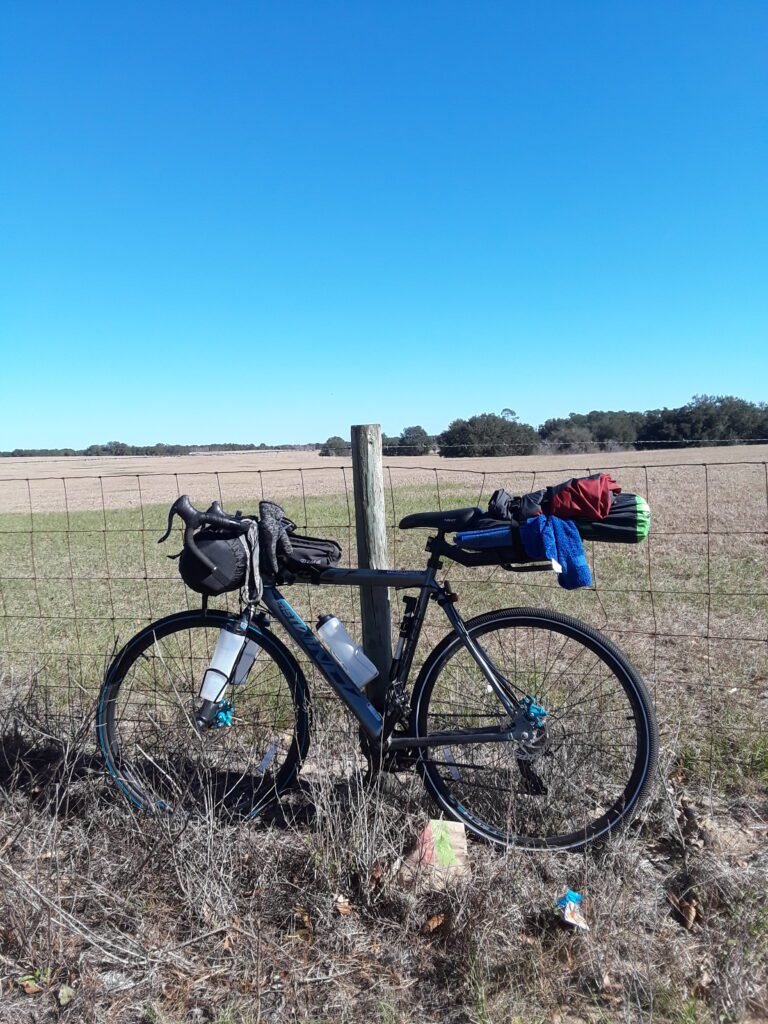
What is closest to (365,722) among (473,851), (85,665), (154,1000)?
(473,851)

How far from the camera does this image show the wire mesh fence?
383 cm

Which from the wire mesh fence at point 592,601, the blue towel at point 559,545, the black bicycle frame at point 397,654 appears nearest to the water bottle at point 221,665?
the black bicycle frame at point 397,654

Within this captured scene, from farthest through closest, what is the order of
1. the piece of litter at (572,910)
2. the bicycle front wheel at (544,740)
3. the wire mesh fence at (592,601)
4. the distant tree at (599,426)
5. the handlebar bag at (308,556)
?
the distant tree at (599,426)
the wire mesh fence at (592,601)
the handlebar bag at (308,556)
the bicycle front wheel at (544,740)
the piece of litter at (572,910)

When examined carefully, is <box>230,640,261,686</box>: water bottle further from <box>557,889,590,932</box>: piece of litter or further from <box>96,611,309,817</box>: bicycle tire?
<box>557,889,590,932</box>: piece of litter

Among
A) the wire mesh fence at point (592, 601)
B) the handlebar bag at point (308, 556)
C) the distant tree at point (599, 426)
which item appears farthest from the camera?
the distant tree at point (599, 426)

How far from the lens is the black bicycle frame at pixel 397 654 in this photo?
2.75m

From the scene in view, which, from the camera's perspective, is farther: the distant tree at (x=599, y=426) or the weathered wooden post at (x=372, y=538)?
the distant tree at (x=599, y=426)

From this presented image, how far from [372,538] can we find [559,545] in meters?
0.86

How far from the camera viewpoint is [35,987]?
213 centimetres

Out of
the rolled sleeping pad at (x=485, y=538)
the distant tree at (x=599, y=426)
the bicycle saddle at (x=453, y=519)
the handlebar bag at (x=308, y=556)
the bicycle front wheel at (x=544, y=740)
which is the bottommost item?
the bicycle front wheel at (x=544, y=740)

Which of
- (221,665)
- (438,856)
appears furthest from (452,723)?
(221,665)

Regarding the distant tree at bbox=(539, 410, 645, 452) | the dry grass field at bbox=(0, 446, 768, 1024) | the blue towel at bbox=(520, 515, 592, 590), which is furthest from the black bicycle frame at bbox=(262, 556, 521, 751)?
the distant tree at bbox=(539, 410, 645, 452)

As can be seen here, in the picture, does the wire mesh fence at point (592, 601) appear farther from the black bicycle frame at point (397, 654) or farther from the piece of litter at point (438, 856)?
the piece of litter at point (438, 856)

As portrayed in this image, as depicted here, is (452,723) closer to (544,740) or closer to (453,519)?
(544,740)
